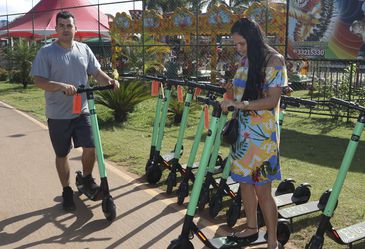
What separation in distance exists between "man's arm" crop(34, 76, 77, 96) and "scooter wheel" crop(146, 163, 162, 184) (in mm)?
1769

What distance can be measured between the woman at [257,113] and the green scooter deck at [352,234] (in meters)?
0.55

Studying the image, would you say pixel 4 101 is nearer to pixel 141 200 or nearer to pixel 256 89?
pixel 141 200

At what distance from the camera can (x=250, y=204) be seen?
12.1ft

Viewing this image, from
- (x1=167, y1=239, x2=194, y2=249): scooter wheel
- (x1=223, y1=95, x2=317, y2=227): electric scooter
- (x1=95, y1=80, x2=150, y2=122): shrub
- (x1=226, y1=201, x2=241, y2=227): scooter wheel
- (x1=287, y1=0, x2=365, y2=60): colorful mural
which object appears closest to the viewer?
(x1=167, y1=239, x2=194, y2=249): scooter wheel

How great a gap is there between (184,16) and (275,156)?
696 inches

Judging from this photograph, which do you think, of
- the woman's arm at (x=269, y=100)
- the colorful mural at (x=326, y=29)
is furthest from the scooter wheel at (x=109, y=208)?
the colorful mural at (x=326, y=29)

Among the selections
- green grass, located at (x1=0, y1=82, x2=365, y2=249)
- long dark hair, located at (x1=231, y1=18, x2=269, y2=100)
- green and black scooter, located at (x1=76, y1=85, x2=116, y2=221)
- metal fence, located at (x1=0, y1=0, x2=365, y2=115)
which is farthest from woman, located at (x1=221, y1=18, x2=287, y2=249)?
metal fence, located at (x1=0, y1=0, x2=365, y2=115)

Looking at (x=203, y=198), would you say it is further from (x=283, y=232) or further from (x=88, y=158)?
(x=88, y=158)

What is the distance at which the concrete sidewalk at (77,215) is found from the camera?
162 inches

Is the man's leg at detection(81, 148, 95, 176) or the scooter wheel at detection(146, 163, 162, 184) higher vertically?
the man's leg at detection(81, 148, 95, 176)

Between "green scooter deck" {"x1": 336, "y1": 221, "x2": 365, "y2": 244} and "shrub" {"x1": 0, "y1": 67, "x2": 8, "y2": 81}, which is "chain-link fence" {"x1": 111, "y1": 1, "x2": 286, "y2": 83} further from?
"green scooter deck" {"x1": 336, "y1": 221, "x2": 365, "y2": 244}

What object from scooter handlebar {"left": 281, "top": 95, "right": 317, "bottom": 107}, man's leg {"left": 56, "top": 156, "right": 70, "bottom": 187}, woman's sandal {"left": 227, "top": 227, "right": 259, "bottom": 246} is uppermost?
scooter handlebar {"left": 281, "top": 95, "right": 317, "bottom": 107}

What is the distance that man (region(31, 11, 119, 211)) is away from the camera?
14.8 feet

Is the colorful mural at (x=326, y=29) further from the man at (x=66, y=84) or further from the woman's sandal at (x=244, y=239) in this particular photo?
the woman's sandal at (x=244, y=239)
